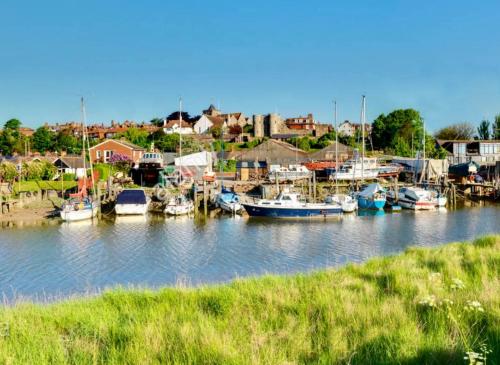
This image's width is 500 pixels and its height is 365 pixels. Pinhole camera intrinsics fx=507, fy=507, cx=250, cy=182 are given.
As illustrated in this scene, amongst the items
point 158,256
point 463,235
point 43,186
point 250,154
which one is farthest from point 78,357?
point 250,154

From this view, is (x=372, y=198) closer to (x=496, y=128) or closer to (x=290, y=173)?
(x=290, y=173)

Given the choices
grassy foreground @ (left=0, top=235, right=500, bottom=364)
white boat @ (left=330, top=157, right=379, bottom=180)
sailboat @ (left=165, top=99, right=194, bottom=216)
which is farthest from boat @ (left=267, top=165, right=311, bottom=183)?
grassy foreground @ (left=0, top=235, right=500, bottom=364)

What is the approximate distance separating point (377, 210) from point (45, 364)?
40.3 metres

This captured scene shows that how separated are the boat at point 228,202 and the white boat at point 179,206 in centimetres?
244

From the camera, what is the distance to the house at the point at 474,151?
71537 millimetres

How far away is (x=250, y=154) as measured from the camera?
62781 millimetres

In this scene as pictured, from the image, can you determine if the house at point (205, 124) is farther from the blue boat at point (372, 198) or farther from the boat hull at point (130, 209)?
the boat hull at point (130, 209)

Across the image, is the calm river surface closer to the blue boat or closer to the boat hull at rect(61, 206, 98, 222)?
the boat hull at rect(61, 206, 98, 222)

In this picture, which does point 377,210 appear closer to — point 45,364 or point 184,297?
point 184,297

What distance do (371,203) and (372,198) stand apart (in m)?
0.47

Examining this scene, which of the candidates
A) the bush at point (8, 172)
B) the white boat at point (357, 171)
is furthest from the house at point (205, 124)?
the bush at point (8, 172)

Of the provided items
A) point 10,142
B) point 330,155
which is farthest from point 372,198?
point 10,142

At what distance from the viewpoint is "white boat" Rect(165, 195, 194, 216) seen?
40.8m

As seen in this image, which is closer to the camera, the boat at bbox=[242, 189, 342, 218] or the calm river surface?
the calm river surface
